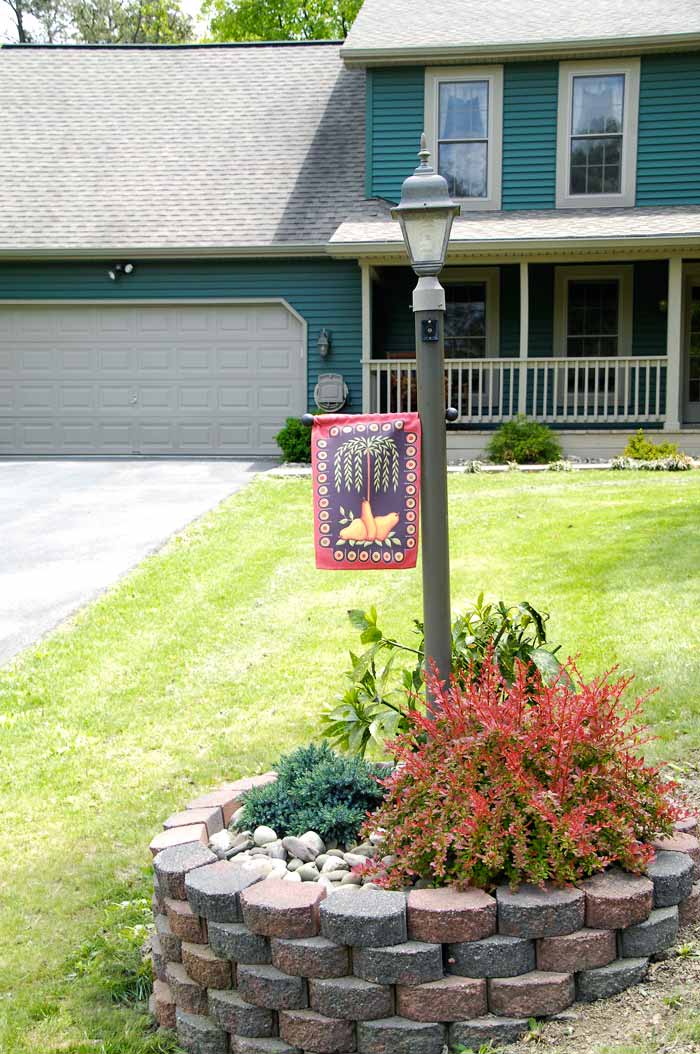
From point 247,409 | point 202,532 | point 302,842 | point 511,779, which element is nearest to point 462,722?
point 511,779

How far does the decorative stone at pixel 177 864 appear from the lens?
306cm

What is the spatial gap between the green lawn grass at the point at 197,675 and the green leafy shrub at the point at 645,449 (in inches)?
151

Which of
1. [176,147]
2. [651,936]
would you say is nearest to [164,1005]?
[651,936]

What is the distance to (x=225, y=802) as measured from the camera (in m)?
3.61

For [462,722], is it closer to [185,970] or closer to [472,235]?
[185,970]

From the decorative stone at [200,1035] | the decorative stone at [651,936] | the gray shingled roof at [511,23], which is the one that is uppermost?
the gray shingled roof at [511,23]

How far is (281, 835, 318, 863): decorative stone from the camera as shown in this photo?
329 cm

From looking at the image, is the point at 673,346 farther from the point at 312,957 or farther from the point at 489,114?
the point at 312,957

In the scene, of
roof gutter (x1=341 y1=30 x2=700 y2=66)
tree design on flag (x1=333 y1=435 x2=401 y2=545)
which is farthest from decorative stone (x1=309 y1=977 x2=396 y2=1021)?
roof gutter (x1=341 y1=30 x2=700 y2=66)

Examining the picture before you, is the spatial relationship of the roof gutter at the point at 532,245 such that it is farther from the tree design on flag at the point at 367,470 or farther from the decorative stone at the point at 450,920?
the decorative stone at the point at 450,920

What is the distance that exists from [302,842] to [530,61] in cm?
1437

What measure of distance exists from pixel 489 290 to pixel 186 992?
14.4m

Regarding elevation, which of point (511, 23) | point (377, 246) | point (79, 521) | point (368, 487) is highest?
point (511, 23)

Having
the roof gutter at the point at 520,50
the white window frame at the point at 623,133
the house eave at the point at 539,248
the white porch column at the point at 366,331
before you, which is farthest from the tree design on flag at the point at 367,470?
the roof gutter at the point at 520,50
